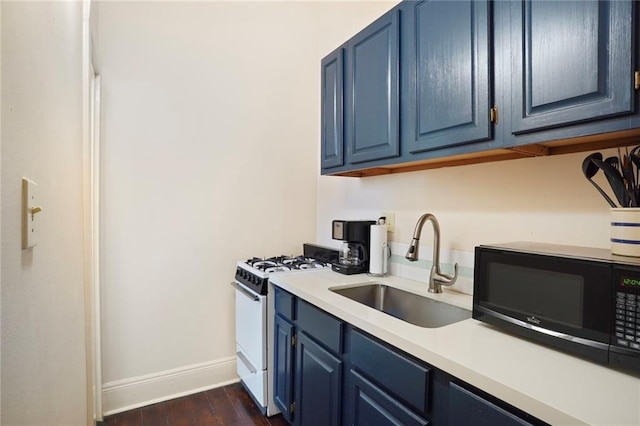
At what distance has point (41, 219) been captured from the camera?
621 mm

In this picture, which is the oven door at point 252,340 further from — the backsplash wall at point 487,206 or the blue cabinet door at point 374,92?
the blue cabinet door at point 374,92

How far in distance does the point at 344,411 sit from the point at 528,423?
2.62 feet

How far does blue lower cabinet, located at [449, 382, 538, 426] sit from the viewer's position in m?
0.77

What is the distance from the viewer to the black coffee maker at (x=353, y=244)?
198 centimetres

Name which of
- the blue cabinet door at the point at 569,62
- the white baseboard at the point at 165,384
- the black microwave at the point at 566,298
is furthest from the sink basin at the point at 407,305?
the white baseboard at the point at 165,384

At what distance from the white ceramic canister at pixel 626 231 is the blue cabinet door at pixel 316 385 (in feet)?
3.36

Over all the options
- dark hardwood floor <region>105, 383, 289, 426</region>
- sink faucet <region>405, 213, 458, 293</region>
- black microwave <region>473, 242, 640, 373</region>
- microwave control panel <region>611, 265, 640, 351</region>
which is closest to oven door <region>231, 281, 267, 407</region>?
dark hardwood floor <region>105, 383, 289, 426</region>

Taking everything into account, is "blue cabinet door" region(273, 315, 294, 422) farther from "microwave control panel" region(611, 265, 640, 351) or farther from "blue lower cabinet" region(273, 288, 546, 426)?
"microwave control panel" region(611, 265, 640, 351)

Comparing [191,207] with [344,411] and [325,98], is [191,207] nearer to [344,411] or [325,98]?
[325,98]

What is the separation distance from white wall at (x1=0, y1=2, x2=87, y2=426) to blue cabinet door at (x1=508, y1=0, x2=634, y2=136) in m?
1.26

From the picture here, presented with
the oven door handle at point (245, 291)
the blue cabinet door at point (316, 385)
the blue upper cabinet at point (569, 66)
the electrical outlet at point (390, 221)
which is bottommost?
the blue cabinet door at point (316, 385)

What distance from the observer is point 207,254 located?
2363mm

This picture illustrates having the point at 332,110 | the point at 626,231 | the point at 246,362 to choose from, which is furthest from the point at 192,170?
the point at 626,231

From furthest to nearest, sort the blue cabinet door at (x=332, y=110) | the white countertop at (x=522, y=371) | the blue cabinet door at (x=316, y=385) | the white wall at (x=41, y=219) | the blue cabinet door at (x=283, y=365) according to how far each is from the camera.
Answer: the blue cabinet door at (x=332, y=110) < the blue cabinet door at (x=283, y=365) < the blue cabinet door at (x=316, y=385) < the white countertop at (x=522, y=371) < the white wall at (x=41, y=219)
